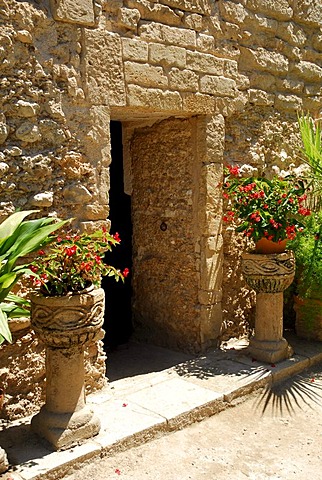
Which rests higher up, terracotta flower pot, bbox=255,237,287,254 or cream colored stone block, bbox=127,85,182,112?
cream colored stone block, bbox=127,85,182,112

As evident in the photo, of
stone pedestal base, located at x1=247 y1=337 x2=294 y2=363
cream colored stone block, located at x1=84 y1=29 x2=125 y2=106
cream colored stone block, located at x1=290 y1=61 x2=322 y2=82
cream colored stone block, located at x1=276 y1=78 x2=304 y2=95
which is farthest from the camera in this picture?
cream colored stone block, located at x1=290 y1=61 x2=322 y2=82

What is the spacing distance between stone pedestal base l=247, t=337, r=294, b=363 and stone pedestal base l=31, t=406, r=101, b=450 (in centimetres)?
177

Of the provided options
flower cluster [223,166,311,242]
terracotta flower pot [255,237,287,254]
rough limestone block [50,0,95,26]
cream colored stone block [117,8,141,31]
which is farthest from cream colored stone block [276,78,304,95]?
rough limestone block [50,0,95,26]

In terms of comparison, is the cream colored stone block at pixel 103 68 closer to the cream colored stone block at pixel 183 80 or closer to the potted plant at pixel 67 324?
the cream colored stone block at pixel 183 80

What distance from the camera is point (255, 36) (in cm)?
498

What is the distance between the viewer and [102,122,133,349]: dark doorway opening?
532 cm

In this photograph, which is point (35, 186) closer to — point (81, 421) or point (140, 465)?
point (81, 421)

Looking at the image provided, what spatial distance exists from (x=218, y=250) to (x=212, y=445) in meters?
1.81

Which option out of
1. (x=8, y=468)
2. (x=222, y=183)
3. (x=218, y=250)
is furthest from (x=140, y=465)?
(x=222, y=183)

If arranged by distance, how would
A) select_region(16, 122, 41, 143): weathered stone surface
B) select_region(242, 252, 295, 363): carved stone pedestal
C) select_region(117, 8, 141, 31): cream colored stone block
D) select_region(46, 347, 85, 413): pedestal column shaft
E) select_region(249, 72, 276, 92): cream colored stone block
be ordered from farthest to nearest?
1. select_region(249, 72, 276, 92): cream colored stone block
2. select_region(242, 252, 295, 363): carved stone pedestal
3. select_region(117, 8, 141, 31): cream colored stone block
4. select_region(16, 122, 41, 143): weathered stone surface
5. select_region(46, 347, 85, 413): pedestal column shaft

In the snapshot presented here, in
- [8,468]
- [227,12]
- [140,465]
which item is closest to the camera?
[8,468]

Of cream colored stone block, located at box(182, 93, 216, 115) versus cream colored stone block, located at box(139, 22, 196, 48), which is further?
cream colored stone block, located at box(182, 93, 216, 115)

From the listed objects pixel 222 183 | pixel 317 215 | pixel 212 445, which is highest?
pixel 222 183

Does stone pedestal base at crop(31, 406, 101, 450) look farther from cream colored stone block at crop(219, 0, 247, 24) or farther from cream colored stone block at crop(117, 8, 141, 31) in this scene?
cream colored stone block at crop(219, 0, 247, 24)
